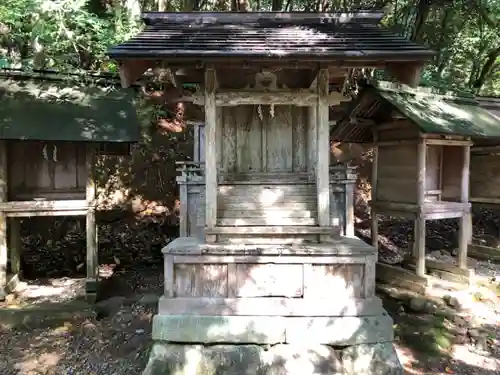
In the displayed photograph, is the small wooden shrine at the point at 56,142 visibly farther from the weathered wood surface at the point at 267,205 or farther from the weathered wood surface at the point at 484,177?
the weathered wood surface at the point at 484,177

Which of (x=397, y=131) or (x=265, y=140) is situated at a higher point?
(x=397, y=131)

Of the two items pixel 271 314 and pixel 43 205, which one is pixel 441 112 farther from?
pixel 43 205

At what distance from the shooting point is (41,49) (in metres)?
9.84

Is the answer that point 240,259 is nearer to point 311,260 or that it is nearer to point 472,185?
point 311,260

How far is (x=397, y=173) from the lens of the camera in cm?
1017

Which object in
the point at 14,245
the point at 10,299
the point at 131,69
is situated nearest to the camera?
the point at 131,69

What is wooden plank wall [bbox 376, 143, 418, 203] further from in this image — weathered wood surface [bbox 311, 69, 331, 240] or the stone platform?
the stone platform

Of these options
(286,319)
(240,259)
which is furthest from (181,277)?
(286,319)

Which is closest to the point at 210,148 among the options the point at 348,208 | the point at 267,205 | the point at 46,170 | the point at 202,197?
the point at 267,205

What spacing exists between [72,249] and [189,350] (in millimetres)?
8162

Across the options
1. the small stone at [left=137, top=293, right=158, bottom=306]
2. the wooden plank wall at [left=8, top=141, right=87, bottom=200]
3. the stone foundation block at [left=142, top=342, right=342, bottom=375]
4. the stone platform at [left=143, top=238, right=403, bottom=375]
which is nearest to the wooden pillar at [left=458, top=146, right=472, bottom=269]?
the stone platform at [left=143, top=238, right=403, bottom=375]

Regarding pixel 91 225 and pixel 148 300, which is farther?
pixel 148 300

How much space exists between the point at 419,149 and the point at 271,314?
5888 mm

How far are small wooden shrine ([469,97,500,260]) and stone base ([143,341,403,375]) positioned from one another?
30.4 feet
